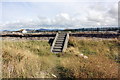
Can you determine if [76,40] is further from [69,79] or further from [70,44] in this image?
[69,79]

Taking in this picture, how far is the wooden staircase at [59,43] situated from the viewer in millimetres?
9414

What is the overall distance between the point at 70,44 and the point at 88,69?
6.49m

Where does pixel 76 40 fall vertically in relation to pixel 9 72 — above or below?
below

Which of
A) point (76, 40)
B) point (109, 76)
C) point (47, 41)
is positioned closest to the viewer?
point (109, 76)

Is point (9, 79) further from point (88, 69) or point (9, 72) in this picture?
point (88, 69)

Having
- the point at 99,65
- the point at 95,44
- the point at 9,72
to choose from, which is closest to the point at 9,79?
the point at 9,72

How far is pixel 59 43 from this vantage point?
10.4m

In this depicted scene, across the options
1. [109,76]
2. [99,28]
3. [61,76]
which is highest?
[109,76]

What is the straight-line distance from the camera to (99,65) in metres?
3.97

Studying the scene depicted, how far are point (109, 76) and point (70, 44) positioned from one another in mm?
6883

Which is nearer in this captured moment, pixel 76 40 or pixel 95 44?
pixel 95 44

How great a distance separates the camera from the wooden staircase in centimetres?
941

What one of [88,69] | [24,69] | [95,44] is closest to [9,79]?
[24,69]

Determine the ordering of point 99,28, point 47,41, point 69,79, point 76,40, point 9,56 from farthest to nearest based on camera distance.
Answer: point 99,28
point 47,41
point 76,40
point 9,56
point 69,79
